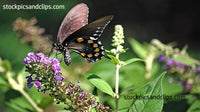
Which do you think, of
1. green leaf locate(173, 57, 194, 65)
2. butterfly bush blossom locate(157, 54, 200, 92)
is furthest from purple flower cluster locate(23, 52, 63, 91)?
green leaf locate(173, 57, 194, 65)

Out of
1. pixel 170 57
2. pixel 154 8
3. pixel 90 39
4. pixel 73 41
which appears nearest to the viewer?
pixel 90 39

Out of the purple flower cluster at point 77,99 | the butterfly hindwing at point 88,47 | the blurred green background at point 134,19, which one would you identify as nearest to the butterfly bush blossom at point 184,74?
the butterfly hindwing at point 88,47

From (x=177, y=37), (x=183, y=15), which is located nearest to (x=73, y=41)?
(x=177, y=37)

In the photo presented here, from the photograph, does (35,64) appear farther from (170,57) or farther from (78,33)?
(170,57)

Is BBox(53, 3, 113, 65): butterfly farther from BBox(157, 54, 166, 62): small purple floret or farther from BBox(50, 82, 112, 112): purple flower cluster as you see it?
BBox(157, 54, 166, 62): small purple floret

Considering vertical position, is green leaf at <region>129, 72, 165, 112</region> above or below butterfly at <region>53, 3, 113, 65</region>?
below

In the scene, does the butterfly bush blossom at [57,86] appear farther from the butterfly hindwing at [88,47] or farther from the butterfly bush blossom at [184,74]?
the butterfly bush blossom at [184,74]
